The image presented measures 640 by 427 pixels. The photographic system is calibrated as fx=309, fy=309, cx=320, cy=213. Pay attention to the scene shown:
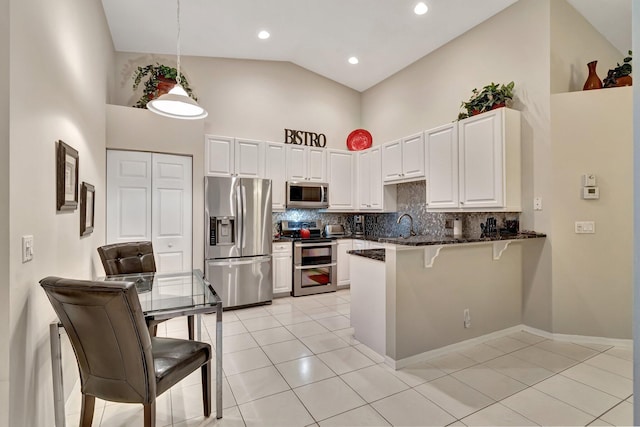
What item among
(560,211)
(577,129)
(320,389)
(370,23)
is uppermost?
(370,23)

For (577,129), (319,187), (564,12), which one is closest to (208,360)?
(319,187)

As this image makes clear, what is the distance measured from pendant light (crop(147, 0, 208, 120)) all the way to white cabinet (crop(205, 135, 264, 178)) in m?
1.67

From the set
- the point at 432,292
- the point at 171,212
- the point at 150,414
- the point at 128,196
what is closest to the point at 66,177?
the point at 150,414

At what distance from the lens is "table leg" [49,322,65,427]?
1605mm

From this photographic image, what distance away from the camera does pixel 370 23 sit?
3932 mm

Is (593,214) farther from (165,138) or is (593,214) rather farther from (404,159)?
(165,138)

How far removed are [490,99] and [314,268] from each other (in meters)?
3.20

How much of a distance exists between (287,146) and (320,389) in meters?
3.50

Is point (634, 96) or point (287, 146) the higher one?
point (287, 146)

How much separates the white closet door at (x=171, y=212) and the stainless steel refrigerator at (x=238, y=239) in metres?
0.25

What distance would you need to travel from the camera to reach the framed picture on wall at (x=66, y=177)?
6.07 feet

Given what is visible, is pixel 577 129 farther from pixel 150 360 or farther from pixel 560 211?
pixel 150 360

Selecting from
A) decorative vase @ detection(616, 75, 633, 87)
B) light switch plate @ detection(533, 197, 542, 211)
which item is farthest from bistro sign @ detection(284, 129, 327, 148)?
decorative vase @ detection(616, 75, 633, 87)

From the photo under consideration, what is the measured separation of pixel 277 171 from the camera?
473cm
